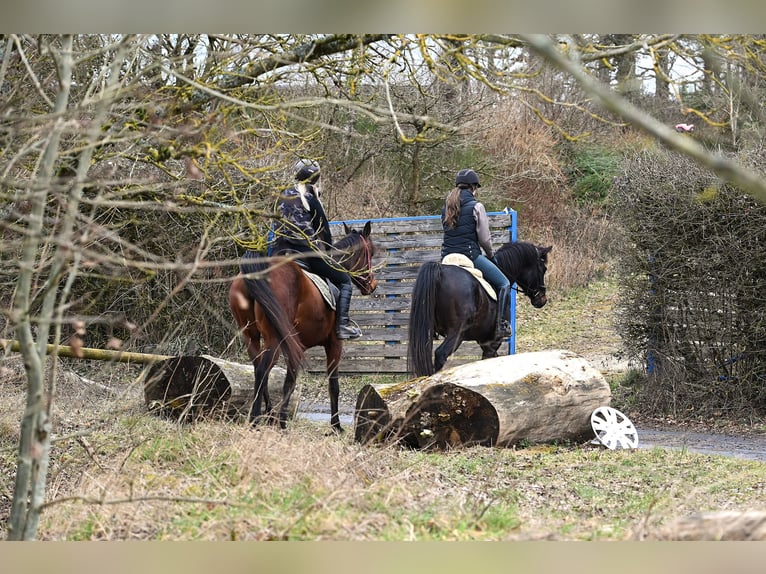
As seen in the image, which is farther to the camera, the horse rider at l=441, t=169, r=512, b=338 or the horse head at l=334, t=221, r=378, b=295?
the horse rider at l=441, t=169, r=512, b=338

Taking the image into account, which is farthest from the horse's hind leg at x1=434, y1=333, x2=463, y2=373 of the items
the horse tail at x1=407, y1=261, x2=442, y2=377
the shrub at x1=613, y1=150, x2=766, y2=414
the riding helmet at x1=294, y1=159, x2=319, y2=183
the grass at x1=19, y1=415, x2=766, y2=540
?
the shrub at x1=613, y1=150, x2=766, y2=414

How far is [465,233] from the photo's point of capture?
1061 cm

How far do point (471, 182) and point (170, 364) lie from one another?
4026 mm

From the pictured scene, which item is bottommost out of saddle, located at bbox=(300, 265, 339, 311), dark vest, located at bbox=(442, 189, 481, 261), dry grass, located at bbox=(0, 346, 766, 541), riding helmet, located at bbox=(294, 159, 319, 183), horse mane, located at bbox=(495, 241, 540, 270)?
dry grass, located at bbox=(0, 346, 766, 541)

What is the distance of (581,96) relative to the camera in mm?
20078

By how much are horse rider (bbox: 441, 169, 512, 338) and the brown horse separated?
4.12 feet

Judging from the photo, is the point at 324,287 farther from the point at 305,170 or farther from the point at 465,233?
the point at 465,233

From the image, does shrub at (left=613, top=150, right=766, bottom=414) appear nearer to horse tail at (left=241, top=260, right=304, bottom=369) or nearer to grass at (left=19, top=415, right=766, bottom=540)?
grass at (left=19, top=415, right=766, bottom=540)

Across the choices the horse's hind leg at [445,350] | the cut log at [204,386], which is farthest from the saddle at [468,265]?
the cut log at [204,386]

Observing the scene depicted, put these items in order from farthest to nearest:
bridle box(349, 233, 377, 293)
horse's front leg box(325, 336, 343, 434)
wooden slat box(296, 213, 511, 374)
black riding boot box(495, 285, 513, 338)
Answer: wooden slat box(296, 213, 511, 374), black riding boot box(495, 285, 513, 338), bridle box(349, 233, 377, 293), horse's front leg box(325, 336, 343, 434)

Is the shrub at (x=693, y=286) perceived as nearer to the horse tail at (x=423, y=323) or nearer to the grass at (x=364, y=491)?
the grass at (x=364, y=491)

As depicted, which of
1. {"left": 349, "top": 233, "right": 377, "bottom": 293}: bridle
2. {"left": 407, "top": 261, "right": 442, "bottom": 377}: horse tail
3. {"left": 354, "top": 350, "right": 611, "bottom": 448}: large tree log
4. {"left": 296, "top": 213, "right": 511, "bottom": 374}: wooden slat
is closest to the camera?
{"left": 354, "top": 350, "right": 611, "bottom": 448}: large tree log

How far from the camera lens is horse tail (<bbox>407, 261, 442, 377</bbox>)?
31.4 feet
